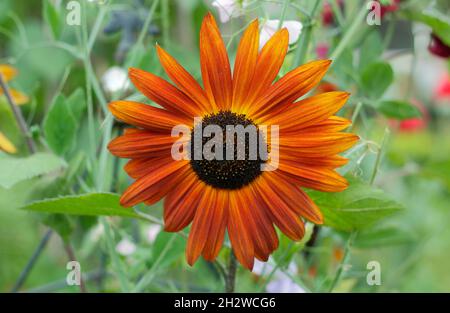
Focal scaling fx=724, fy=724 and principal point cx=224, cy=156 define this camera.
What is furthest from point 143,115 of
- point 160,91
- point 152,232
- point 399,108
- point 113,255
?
point 152,232

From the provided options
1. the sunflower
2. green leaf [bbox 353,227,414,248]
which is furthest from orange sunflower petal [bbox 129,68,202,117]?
green leaf [bbox 353,227,414,248]

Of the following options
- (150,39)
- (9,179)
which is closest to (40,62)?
(150,39)

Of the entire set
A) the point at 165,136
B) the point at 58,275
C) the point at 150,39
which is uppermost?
the point at 150,39

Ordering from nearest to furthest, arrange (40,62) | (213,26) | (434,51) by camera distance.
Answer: (213,26) → (434,51) → (40,62)

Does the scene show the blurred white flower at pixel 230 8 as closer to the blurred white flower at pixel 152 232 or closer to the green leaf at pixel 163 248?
the green leaf at pixel 163 248

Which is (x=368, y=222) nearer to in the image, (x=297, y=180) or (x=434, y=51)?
(x=297, y=180)

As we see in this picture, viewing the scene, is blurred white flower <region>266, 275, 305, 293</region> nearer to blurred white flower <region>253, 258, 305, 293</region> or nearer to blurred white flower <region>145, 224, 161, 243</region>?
blurred white flower <region>253, 258, 305, 293</region>

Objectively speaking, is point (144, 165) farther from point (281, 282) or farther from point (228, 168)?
point (281, 282)

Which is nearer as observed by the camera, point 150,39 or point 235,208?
point 235,208
